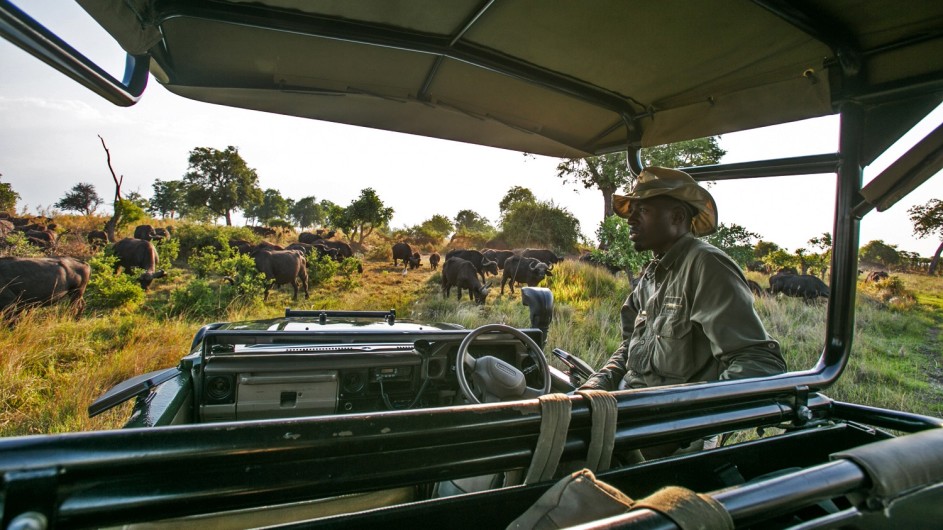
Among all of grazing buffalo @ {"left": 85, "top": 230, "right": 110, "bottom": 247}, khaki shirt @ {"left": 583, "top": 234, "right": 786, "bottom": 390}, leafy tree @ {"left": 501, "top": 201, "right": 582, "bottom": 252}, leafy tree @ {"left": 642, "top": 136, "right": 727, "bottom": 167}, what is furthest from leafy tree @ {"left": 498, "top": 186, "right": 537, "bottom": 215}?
khaki shirt @ {"left": 583, "top": 234, "right": 786, "bottom": 390}

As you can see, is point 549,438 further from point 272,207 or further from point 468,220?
point 272,207

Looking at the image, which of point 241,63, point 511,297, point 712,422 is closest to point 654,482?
point 712,422

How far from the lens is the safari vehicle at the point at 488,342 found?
A: 774 millimetres

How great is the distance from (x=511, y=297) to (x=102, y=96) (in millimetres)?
15529

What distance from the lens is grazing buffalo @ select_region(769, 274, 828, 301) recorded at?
1522 cm

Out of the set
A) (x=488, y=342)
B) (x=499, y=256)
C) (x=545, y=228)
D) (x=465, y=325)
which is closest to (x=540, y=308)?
(x=488, y=342)

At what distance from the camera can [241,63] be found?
2.16 metres

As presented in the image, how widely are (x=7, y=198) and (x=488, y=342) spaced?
2933cm

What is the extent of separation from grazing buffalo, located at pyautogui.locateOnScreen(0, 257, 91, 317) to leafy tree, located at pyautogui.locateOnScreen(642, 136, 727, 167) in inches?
654

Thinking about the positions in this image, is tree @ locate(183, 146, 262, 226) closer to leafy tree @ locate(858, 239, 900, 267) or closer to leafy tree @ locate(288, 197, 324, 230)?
leafy tree @ locate(288, 197, 324, 230)

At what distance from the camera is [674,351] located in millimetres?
2684

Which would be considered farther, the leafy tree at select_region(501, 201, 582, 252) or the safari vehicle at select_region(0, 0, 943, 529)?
the leafy tree at select_region(501, 201, 582, 252)

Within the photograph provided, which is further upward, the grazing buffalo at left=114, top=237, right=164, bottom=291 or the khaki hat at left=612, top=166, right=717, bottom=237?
the khaki hat at left=612, top=166, right=717, bottom=237

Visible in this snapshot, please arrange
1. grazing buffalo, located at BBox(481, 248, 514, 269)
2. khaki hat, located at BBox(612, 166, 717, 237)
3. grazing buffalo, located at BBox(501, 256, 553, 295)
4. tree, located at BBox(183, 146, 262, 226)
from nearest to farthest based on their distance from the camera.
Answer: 1. khaki hat, located at BBox(612, 166, 717, 237)
2. grazing buffalo, located at BBox(501, 256, 553, 295)
3. grazing buffalo, located at BBox(481, 248, 514, 269)
4. tree, located at BBox(183, 146, 262, 226)
